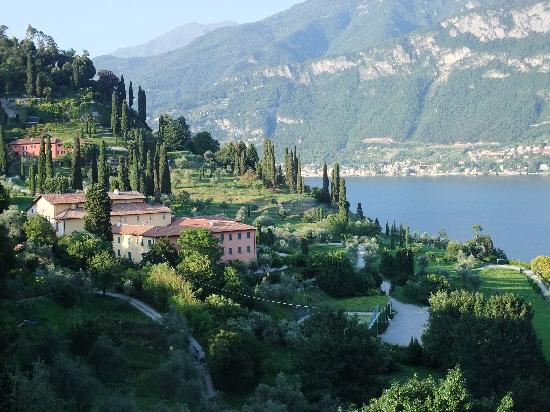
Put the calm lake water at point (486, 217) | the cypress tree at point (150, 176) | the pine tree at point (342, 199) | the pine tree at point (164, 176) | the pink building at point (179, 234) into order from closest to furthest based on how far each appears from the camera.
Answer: the pink building at point (179, 234)
the cypress tree at point (150, 176)
the pine tree at point (164, 176)
the pine tree at point (342, 199)
the calm lake water at point (486, 217)

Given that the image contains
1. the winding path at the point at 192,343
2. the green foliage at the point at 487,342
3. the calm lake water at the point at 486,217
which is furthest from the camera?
the calm lake water at the point at 486,217

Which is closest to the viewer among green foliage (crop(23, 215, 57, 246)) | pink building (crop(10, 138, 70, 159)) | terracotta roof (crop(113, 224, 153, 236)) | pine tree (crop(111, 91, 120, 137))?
green foliage (crop(23, 215, 57, 246))

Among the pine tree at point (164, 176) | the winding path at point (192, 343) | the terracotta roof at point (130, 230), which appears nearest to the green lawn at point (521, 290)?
the winding path at point (192, 343)

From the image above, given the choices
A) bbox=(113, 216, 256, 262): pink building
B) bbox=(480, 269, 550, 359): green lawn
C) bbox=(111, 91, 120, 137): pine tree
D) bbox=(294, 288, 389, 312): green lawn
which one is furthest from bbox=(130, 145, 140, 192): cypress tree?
bbox=(480, 269, 550, 359): green lawn

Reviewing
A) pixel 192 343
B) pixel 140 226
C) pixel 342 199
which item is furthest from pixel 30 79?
pixel 192 343

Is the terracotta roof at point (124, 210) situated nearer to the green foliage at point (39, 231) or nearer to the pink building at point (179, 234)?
the pink building at point (179, 234)

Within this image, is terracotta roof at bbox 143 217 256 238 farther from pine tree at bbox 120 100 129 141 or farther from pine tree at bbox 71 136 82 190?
pine tree at bbox 120 100 129 141
